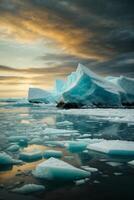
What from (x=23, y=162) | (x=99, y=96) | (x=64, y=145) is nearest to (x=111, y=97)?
(x=99, y=96)

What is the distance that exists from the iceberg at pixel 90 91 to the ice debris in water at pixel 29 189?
2659cm

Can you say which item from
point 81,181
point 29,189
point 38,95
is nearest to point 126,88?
point 38,95

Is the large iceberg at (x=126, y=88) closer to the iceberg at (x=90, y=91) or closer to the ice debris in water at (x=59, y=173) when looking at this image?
the iceberg at (x=90, y=91)

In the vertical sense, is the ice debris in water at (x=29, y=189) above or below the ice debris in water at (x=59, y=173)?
below

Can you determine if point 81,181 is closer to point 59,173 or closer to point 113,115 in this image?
point 59,173

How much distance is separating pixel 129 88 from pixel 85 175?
111ft

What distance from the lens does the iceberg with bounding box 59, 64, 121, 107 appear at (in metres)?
30.4

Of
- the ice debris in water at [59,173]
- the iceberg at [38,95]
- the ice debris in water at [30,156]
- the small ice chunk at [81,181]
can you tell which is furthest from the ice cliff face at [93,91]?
the small ice chunk at [81,181]

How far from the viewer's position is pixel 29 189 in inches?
143

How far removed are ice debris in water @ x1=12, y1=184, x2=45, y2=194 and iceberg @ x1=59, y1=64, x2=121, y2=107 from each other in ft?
87.2

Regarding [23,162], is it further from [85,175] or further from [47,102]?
[47,102]

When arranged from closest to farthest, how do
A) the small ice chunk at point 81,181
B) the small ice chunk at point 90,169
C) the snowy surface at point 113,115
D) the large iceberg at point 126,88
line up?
the small ice chunk at point 81,181, the small ice chunk at point 90,169, the snowy surface at point 113,115, the large iceberg at point 126,88

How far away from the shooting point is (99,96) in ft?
106

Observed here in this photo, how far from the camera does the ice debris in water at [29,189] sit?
11.7ft
